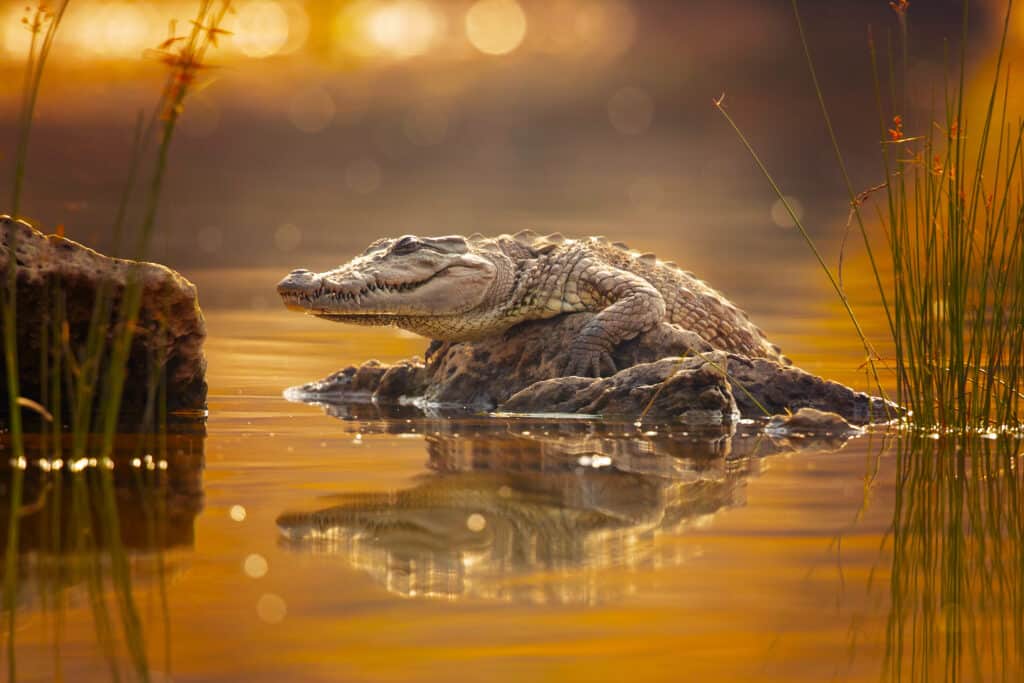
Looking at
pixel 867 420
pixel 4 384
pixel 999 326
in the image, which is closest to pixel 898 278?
pixel 999 326

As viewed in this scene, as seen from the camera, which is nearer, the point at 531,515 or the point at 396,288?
the point at 531,515

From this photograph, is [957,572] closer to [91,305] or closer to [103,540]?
[103,540]

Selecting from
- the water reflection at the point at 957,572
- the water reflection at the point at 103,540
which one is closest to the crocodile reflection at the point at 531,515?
the water reflection at the point at 103,540

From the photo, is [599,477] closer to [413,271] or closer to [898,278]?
[898,278]

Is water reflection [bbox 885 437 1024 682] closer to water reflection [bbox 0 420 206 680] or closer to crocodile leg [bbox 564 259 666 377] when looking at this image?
water reflection [bbox 0 420 206 680]

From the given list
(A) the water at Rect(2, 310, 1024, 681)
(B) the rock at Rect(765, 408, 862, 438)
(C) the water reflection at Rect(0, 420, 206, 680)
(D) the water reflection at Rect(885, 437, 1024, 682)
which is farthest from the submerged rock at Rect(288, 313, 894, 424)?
(C) the water reflection at Rect(0, 420, 206, 680)

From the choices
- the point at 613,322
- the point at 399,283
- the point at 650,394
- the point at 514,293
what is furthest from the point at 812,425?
the point at 399,283
